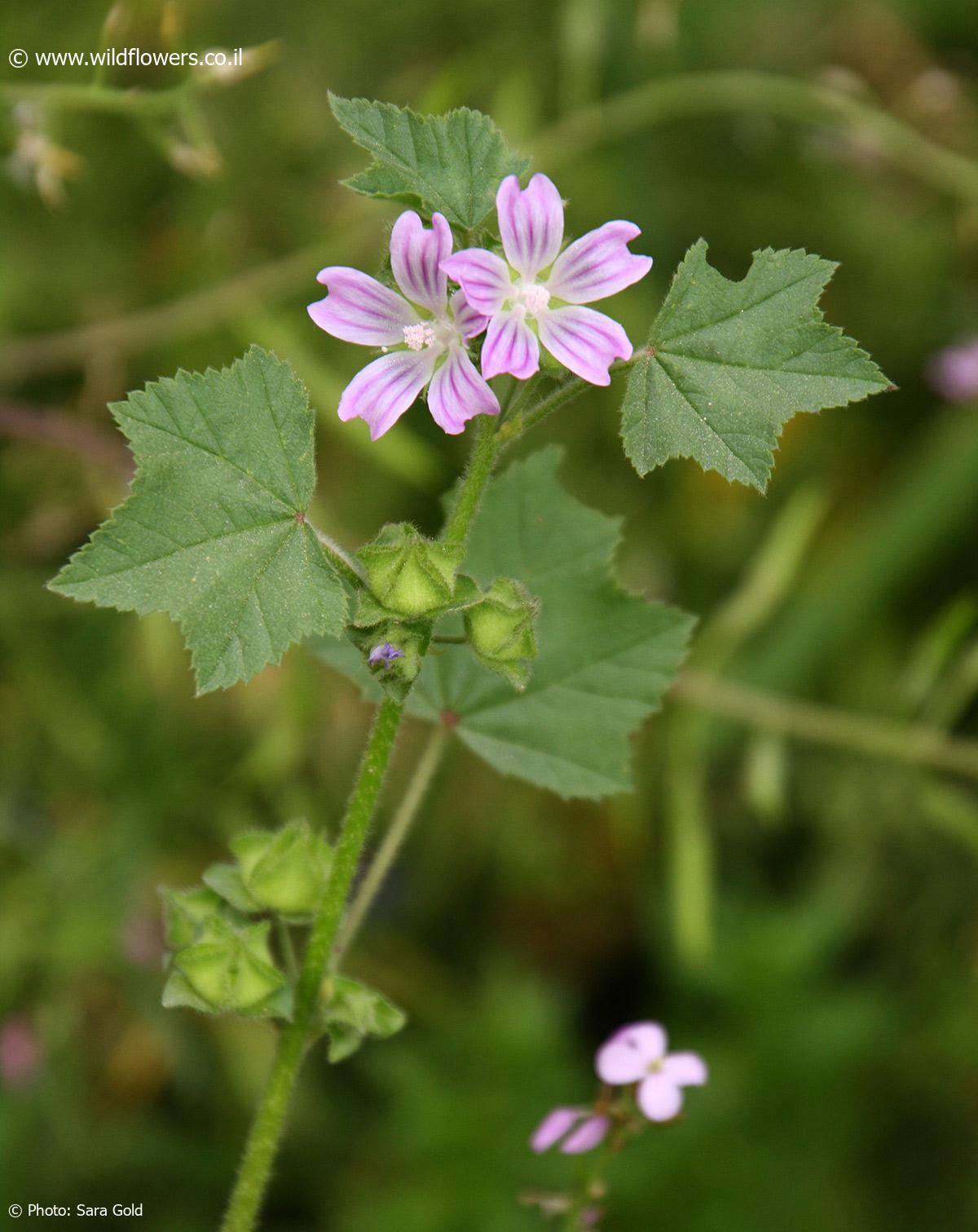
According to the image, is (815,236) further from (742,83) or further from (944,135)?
(742,83)

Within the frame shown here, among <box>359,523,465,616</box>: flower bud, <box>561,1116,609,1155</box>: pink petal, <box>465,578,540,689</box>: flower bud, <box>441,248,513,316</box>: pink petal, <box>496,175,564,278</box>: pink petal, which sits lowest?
<box>561,1116,609,1155</box>: pink petal

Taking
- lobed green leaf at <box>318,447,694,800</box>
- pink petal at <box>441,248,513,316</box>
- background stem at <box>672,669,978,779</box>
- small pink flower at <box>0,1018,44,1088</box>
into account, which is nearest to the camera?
pink petal at <box>441,248,513,316</box>

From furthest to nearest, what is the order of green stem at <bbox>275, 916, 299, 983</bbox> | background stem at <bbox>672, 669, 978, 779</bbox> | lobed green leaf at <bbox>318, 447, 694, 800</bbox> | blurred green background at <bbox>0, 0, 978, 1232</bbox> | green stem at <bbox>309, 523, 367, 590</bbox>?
blurred green background at <bbox>0, 0, 978, 1232</bbox>
background stem at <bbox>672, 669, 978, 779</bbox>
lobed green leaf at <bbox>318, 447, 694, 800</bbox>
green stem at <bbox>275, 916, 299, 983</bbox>
green stem at <bbox>309, 523, 367, 590</bbox>

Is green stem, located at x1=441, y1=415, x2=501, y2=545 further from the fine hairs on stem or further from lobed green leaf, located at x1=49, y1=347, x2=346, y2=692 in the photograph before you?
lobed green leaf, located at x1=49, y1=347, x2=346, y2=692

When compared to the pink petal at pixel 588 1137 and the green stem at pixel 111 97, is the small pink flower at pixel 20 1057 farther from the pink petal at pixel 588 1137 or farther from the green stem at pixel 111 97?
the green stem at pixel 111 97

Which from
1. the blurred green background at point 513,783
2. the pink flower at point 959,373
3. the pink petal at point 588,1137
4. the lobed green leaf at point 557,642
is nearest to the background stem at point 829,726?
the blurred green background at point 513,783

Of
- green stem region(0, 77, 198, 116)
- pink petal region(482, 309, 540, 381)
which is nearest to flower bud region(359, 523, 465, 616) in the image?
pink petal region(482, 309, 540, 381)

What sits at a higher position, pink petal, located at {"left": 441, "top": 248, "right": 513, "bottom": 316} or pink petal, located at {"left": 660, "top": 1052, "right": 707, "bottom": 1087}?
pink petal, located at {"left": 441, "top": 248, "right": 513, "bottom": 316}
